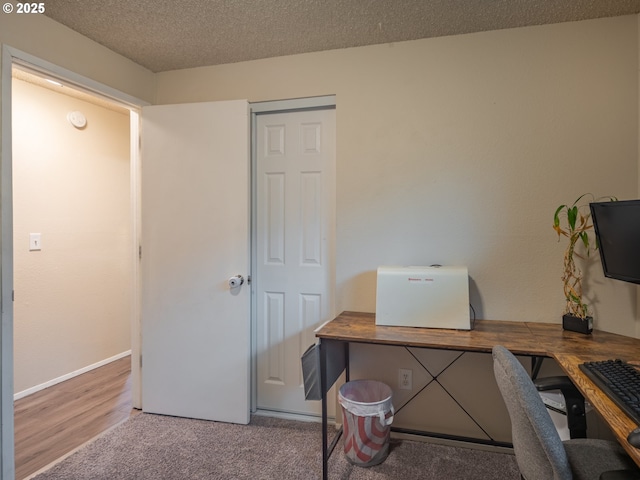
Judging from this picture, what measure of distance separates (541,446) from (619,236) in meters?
1.07

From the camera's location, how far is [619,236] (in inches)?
63.7

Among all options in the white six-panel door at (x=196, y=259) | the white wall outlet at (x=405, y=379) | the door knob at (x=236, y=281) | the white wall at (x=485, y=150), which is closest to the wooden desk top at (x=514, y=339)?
the white wall at (x=485, y=150)

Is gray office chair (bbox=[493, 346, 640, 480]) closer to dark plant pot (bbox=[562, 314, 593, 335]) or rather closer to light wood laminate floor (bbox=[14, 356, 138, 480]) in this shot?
dark plant pot (bbox=[562, 314, 593, 335])

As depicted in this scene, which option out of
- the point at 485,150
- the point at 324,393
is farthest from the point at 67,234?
the point at 485,150

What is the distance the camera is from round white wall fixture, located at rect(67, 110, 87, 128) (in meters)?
3.20

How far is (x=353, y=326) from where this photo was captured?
2.01m

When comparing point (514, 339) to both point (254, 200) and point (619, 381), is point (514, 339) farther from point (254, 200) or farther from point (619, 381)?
point (254, 200)

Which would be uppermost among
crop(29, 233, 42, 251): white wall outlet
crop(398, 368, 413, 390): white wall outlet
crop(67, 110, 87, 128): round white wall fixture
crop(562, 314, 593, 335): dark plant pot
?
crop(67, 110, 87, 128): round white wall fixture

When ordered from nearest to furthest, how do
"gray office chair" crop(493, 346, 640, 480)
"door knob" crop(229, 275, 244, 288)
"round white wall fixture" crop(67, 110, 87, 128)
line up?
"gray office chair" crop(493, 346, 640, 480) < "door knob" crop(229, 275, 244, 288) < "round white wall fixture" crop(67, 110, 87, 128)

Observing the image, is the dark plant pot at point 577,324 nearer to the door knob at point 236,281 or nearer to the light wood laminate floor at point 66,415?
the door knob at point 236,281

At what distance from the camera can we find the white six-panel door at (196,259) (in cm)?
242

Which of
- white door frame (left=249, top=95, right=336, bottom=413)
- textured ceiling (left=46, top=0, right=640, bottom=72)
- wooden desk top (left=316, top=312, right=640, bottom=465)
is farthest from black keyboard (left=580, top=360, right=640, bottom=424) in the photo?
textured ceiling (left=46, top=0, right=640, bottom=72)

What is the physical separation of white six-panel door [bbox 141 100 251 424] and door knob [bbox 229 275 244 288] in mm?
38

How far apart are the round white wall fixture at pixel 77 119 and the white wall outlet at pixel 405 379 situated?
11.0ft
